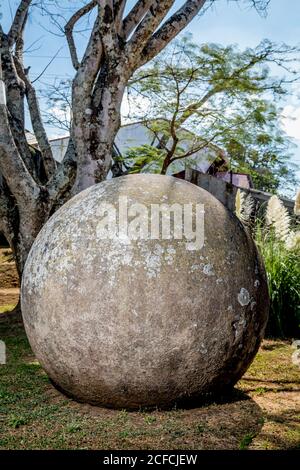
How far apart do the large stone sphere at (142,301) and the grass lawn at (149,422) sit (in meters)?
0.16

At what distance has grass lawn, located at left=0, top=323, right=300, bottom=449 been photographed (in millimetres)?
3033

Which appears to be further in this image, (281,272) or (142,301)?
(281,272)

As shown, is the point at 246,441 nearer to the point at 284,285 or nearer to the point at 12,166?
the point at 284,285

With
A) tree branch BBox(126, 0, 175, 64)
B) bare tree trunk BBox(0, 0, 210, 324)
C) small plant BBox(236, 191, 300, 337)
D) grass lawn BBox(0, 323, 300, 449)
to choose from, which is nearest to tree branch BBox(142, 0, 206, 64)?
bare tree trunk BBox(0, 0, 210, 324)

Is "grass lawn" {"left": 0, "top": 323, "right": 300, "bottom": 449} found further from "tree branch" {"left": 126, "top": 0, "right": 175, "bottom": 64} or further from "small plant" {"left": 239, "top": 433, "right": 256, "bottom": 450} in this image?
"tree branch" {"left": 126, "top": 0, "right": 175, "bottom": 64}

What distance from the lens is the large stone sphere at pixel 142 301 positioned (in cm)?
337

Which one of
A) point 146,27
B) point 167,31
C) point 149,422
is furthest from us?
point 167,31

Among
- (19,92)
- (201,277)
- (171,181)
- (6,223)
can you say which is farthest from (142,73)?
(201,277)

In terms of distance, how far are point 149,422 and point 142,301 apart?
0.82m

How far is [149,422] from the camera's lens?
3346mm

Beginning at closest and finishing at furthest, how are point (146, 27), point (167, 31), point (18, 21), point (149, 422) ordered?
point (149, 422), point (146, 27), point (167, 31), point (18, 21)

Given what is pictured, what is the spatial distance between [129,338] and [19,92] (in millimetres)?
5839

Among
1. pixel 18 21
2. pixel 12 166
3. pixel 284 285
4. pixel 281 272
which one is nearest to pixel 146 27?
pixel 12 166

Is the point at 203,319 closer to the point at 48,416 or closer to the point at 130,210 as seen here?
the point at 130,210
